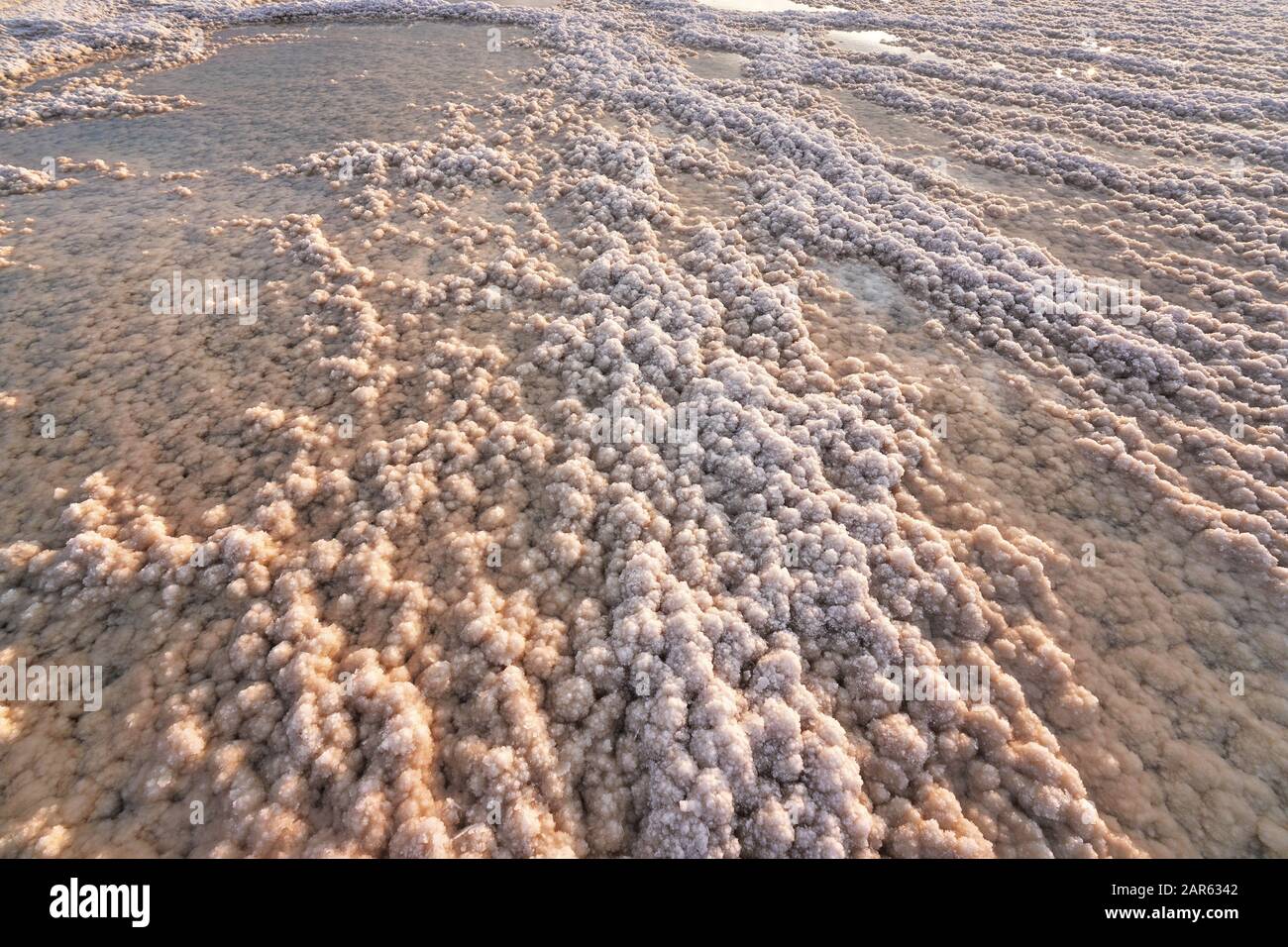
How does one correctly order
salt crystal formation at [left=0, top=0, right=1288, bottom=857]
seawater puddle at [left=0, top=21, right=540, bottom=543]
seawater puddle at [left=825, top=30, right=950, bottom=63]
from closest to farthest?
salt crystal formation at [left=0, top=0, right=1288, bottom=857]
seawater puddle at [left=0, top=21, right=540, bottom=543]
seawater puddle at [left=825, top=30, right=950, bottom=63]

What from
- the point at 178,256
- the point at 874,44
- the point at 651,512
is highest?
the point at 874,44

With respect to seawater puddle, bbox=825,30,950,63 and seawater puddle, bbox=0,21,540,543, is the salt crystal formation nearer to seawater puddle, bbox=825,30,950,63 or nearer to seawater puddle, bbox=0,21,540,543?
seawater puddle, bbox=0,21,540,543

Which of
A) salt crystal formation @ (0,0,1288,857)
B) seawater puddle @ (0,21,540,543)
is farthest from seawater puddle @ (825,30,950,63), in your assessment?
seawater puddle @ (0,21,540,543)

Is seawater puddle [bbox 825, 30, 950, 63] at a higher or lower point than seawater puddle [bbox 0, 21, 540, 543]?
higher

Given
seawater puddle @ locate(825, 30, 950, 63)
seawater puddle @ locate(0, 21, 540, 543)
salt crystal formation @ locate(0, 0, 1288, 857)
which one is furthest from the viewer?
seawater puddle @ locate(825, 30, 950, 63)

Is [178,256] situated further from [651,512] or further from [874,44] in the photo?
[874,44]

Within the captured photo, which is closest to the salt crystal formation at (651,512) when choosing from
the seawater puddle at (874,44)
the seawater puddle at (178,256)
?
the seawater puddle at (178,256)

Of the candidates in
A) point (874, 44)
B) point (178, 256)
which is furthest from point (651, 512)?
point (874, 44)

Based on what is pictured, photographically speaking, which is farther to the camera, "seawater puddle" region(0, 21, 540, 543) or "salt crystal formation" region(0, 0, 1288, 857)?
"seawater puddle" region(0, 21, 540, 543)
